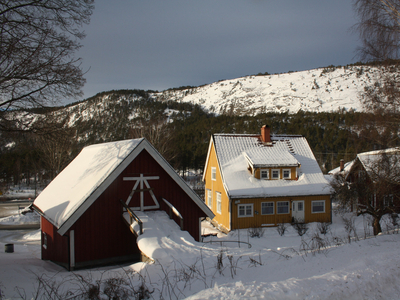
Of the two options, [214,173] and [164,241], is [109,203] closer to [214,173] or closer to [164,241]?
[164,241]

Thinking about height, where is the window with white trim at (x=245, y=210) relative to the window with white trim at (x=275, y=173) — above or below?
below

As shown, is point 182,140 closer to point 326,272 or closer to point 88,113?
point 326,272

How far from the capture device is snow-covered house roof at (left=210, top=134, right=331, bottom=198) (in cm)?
2191

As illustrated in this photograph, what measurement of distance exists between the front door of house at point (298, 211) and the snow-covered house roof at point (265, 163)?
904 millimetres

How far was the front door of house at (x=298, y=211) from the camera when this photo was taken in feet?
73.7

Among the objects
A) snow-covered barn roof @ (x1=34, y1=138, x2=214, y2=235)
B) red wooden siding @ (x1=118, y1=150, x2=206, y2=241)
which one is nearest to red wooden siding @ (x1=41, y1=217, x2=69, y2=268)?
snow-covered barn roof @ (x1=34, y1=138, x2=214, y2=235)

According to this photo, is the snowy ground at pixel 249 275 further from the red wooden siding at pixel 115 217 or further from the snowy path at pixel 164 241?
the red wooden siding at pixel 115 217

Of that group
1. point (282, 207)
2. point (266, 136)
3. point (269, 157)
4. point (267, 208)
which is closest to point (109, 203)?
point (267, 208)

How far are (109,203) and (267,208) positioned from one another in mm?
15026

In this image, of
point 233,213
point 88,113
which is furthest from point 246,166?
point 88,113

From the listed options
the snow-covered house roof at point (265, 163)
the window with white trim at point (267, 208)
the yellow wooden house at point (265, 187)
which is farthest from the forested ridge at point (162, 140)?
the window with white trim at point (267, 208)

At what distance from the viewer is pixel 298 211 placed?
2255cm

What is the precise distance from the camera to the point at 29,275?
7.85 m

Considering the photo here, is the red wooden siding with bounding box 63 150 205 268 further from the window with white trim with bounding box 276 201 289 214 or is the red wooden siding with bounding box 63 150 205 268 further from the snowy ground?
the window with white trim with bounding box 276 201 289 214
